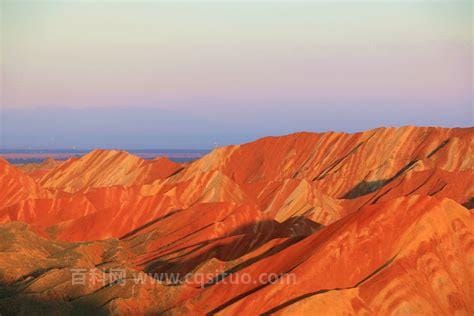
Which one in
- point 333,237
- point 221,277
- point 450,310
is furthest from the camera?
point 221,277

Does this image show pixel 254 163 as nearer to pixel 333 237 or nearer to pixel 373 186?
pixel 373 186

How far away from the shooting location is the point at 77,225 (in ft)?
307

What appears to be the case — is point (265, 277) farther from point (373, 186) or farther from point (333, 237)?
point (373, 186)

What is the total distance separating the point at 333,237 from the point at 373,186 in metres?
64.5

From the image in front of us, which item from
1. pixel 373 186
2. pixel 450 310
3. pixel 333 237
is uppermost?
pixel 333 237

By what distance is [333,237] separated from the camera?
176 feet

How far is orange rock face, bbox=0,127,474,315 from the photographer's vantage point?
50.9m

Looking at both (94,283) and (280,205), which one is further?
(280,205)

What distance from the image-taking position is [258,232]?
8044cm

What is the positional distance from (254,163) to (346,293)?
89552 millimetres

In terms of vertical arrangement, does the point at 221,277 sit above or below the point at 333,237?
below

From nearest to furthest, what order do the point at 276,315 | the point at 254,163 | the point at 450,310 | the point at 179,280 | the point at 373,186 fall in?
the point at 276,315 < the point at 450,310 < the point at 179,280 < the point at 373,186 < the point at 254,163

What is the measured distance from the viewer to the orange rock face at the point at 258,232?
50.9 meters

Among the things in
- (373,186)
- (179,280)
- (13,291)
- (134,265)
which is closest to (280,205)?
(373,186)
